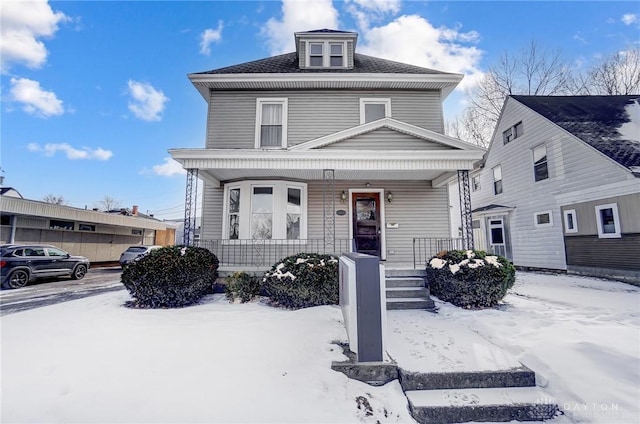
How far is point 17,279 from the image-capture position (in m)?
9.73

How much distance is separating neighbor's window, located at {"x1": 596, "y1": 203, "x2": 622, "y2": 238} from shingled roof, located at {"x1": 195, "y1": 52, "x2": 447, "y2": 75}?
22.7ft

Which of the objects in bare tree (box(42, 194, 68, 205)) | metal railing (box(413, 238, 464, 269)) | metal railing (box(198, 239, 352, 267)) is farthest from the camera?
bare tree (box(42, 194, 68, 205))

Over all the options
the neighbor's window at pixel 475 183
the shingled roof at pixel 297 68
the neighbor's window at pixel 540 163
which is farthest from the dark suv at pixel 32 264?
the neighbor's window at pixel 475 183

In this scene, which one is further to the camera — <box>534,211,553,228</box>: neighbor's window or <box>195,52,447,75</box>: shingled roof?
<box>534,211,553,228</box>: neighbor's window

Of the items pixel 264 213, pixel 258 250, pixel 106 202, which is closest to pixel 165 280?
pixel 258 250

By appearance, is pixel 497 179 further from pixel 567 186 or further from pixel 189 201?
pixel 189 201

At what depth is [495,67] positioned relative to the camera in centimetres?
1806

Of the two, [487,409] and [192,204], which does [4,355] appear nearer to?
[192,204]

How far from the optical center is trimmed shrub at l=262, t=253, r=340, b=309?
564 centimetres

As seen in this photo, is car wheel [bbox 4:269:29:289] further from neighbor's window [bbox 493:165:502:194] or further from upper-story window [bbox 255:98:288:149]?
neighbor's window [bbox 493:165:502:194]

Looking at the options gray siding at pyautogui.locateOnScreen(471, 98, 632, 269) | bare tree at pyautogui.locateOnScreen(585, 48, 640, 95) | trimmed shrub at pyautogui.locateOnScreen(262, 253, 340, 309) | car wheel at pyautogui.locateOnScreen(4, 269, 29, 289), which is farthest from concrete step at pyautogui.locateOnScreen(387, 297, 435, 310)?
bare tree at pyautogui.locateOnScreen(585, 48, 640, 95)

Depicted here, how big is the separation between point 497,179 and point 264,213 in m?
13.2

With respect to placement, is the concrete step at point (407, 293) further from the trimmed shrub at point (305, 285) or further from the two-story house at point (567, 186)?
the two-story house at point (567, 186)

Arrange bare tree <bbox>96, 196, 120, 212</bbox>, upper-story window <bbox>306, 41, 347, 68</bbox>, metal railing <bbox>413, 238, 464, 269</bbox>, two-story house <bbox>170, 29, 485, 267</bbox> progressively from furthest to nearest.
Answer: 1. bare tree <bbox>96, 196, 120, 212</bbox>
2. upper-story window <bbox>306, 41, 347, 68</bbox>
3. metal railing <bbox>413, 238, 464, 269</bbox>
4. two-story house <bbox>170, 29, 485, 267</bbox>
